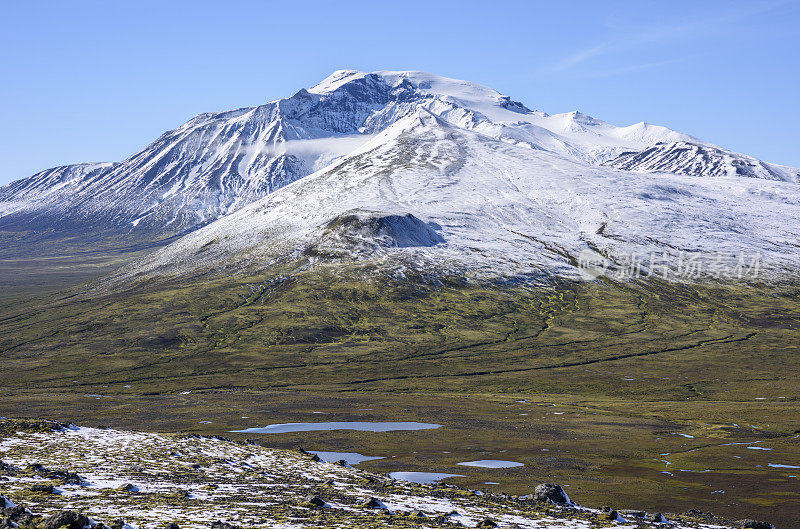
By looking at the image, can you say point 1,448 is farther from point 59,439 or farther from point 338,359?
point 338,359

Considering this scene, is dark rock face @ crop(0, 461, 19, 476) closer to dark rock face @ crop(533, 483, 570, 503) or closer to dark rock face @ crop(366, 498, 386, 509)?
dark rock face @ crop(366, 498, 386, 509)

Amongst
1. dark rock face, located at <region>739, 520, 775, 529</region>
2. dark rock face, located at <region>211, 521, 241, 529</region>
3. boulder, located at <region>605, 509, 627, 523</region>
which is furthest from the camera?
dark rock face, located at <region>739, 520, 775, 529</region>

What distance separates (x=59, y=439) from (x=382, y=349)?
13631 cm

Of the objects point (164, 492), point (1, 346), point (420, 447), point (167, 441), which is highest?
point (164, 492)

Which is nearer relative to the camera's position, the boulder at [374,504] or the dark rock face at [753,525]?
the boulder at [374,504]

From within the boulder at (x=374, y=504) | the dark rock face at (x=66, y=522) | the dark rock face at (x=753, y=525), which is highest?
the dark rock face at (x=66, y=522)

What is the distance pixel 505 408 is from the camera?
107 m

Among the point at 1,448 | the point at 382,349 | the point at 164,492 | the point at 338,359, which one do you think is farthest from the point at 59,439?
the point at 382,349

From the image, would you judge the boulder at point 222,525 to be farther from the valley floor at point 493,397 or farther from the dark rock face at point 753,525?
the valley floor at point 493,397

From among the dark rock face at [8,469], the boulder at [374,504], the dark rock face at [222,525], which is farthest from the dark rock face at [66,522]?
the boulder at [374,504]

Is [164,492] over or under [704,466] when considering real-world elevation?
over

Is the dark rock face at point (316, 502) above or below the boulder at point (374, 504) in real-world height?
above

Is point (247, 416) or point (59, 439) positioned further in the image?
point (247, 416)

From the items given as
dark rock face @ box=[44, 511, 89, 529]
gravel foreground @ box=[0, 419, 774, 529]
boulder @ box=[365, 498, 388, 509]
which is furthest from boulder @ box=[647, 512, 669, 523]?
dark rock face @ box=[44, 511, 89, 529]
